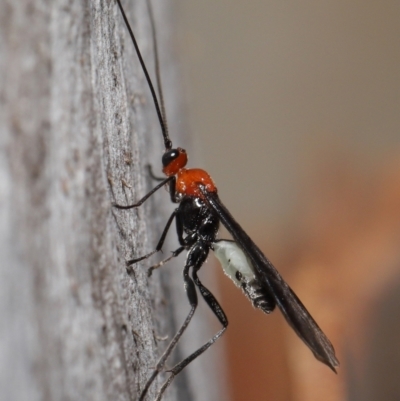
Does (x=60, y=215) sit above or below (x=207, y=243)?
above

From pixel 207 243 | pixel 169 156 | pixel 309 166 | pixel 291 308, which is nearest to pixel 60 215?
pixel 291 308

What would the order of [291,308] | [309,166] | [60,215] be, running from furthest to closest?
[309,166], [291,308], [60,215]

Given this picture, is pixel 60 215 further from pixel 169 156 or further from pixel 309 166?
pixel 309 166

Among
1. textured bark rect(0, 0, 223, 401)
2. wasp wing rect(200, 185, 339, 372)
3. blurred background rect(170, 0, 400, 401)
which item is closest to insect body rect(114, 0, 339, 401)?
wasp wing rect(200, 185, 339, 372)

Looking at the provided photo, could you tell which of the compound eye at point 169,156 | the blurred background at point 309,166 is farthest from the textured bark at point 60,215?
the blurred background at point 309,166

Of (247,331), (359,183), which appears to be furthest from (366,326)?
(359,183)

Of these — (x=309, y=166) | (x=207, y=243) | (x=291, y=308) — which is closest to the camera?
(x=291, y=308)
